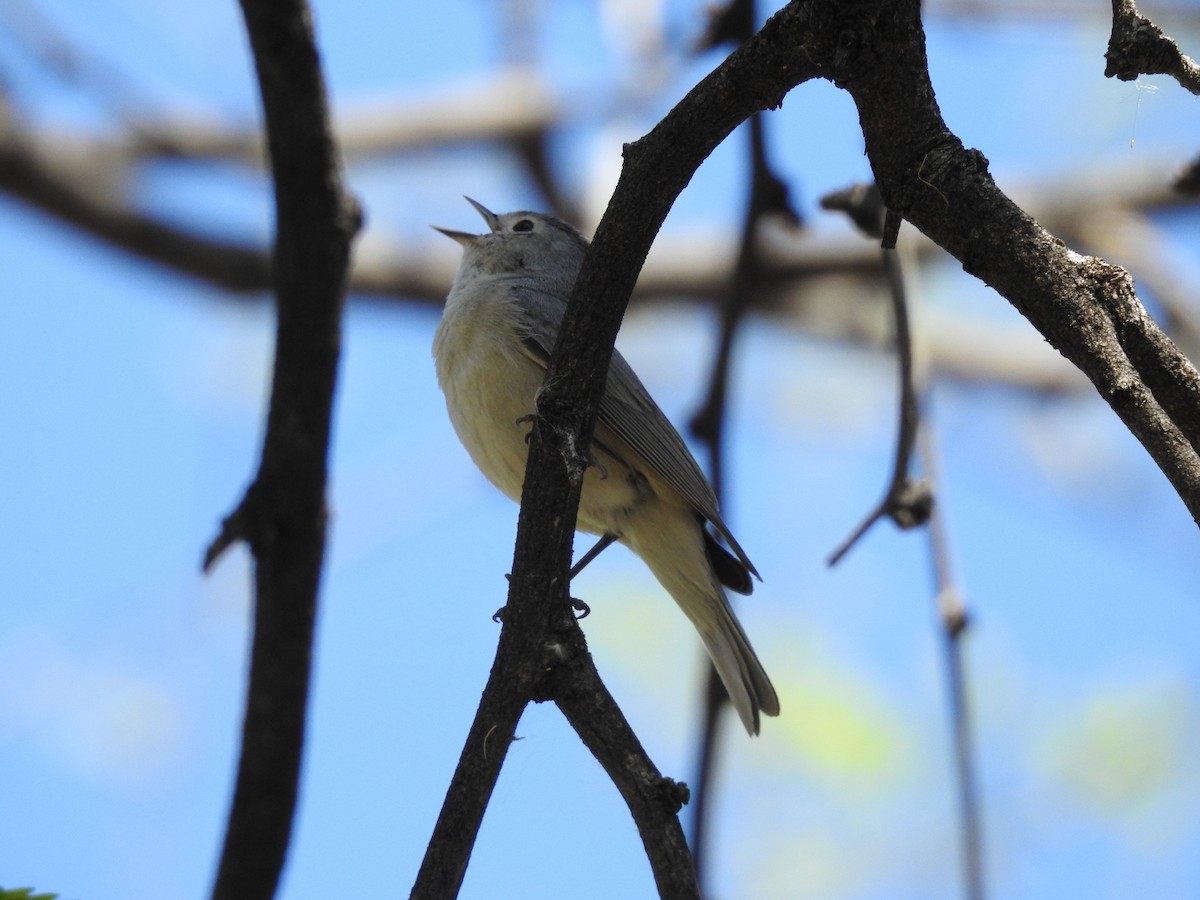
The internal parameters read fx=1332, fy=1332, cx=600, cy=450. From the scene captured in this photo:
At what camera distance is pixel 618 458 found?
176 inches

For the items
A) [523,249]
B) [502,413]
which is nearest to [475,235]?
[523,249]

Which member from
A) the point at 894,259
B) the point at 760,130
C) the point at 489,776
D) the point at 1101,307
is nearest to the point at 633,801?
the point at 489,776

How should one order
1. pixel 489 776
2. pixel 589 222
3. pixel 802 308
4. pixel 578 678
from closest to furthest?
pixel 489 776 → pixel 578 678 → pixel 802 308 → pixel 589 222

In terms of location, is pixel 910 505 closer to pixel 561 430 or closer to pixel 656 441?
pixel 656 441

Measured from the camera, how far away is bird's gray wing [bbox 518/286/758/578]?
418 cm

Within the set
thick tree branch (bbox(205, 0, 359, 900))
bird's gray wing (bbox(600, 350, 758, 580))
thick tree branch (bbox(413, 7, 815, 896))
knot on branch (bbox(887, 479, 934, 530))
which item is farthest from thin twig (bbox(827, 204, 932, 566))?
thick tree branch (bbox(205, 0, 359, 900))

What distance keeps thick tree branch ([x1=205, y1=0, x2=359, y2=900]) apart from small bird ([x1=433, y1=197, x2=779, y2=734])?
49 cm

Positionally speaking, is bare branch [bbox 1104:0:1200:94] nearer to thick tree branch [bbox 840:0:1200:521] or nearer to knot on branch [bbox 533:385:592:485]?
thick tree branch [bbox 840:0:1200:521]

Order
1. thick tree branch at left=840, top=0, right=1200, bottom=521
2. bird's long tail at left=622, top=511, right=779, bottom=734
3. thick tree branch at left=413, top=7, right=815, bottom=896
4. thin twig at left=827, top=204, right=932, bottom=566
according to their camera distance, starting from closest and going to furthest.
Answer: thick tree branch at left=840, top=0, right=1200, bottom=521 → thick tree branch at left=413, top=7, right=815, bottom=896 → thin twig at left=827, top=204, right=932, bottom=566 → bird's long tail at left=622, top=511, right=779, bottom=734

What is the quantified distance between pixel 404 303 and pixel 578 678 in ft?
17.0

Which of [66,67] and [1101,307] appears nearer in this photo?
[1101,307]

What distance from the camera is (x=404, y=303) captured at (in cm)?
760

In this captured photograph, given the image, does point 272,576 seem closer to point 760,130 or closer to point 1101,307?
point 760,130

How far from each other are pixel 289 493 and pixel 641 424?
120 cm
